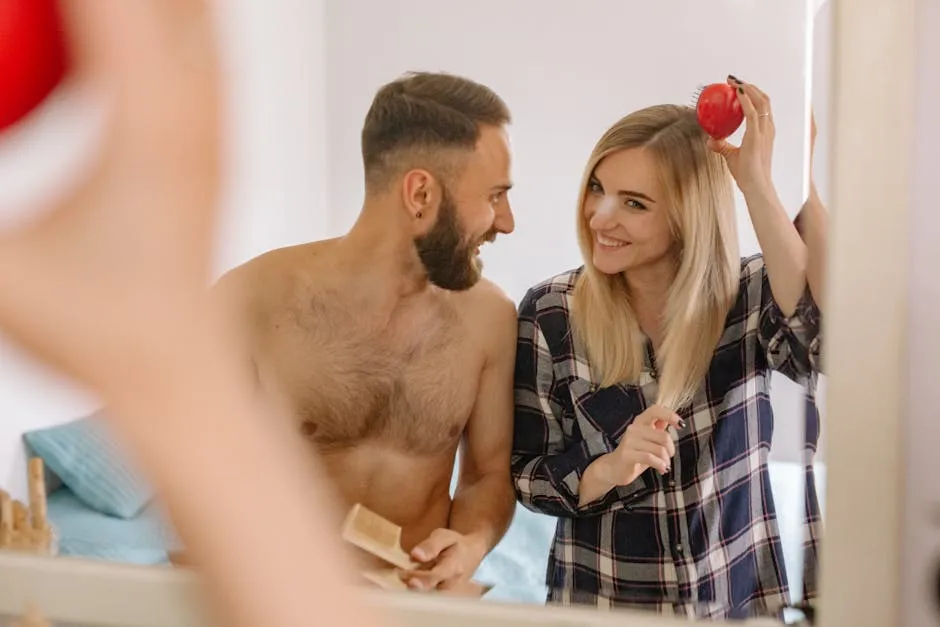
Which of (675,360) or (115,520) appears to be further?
(115,520)

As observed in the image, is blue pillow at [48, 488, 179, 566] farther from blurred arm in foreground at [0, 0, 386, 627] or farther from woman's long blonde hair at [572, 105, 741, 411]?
blurred arm in foreground at [0, 0, 386, 627]

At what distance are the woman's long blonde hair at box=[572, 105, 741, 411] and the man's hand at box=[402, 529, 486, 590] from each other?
19 centimetres

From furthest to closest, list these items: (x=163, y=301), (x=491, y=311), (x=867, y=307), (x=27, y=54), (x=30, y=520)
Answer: (x=30, y=520) < (x=491, y=311) < (x=867, y=307) < (x=27, y=54) < (x=163, y=301)

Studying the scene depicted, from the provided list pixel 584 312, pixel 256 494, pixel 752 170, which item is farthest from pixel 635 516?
pixel 256 494

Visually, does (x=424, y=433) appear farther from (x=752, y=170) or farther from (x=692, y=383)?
(x=752, y=170)

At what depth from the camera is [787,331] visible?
2.48 feet

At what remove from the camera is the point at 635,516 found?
80cm

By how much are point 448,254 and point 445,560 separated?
0.90ft

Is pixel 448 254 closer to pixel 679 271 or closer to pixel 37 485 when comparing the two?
pixel 679 271

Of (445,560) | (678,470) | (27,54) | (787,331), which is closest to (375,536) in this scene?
(445,560)

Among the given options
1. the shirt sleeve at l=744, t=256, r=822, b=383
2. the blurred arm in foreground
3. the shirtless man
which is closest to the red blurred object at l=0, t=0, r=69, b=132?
the blurred arm in foreground

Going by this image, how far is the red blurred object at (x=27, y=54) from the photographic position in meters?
0.37

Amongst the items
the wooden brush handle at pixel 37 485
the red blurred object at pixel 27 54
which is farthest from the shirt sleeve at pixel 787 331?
the wooden brush handle at pixel 37 485

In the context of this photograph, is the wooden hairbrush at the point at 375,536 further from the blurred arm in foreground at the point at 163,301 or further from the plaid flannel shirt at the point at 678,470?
the blurred arm in foreground at the point at 163,301
